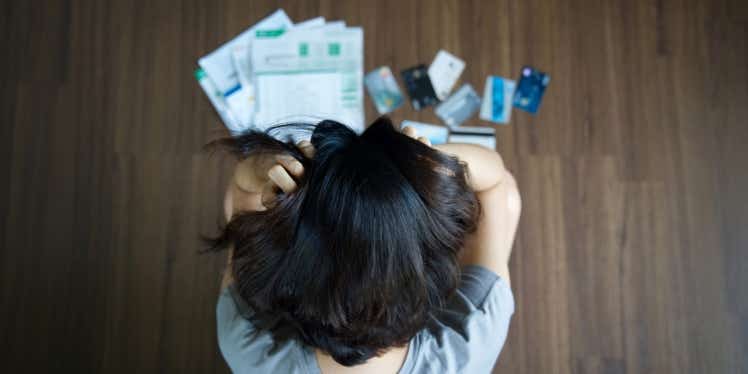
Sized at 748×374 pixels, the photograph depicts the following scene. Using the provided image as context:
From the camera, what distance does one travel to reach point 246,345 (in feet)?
2.02

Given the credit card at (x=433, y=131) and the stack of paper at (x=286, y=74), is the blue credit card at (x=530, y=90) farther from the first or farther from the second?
the stack of paper at (x=286, y=74)

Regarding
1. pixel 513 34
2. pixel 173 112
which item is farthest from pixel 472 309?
pixel 173 112

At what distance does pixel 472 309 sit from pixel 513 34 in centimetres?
83

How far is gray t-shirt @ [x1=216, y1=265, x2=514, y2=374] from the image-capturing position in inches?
22.8

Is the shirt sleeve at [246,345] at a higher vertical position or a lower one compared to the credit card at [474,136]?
lower

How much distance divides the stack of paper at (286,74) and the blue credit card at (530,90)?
0.42 m

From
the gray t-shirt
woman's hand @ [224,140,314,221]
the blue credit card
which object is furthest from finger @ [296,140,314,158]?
the blue credit card

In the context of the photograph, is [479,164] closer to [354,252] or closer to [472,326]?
[472,326]

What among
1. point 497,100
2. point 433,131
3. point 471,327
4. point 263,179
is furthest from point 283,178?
point 497,100

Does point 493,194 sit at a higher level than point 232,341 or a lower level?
higher

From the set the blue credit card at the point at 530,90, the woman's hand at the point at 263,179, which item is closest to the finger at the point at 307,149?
the woman's hand at the point at 263,179

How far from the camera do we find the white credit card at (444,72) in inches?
44.9

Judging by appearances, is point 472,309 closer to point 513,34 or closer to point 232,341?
point 232,341

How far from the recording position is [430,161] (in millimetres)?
458
